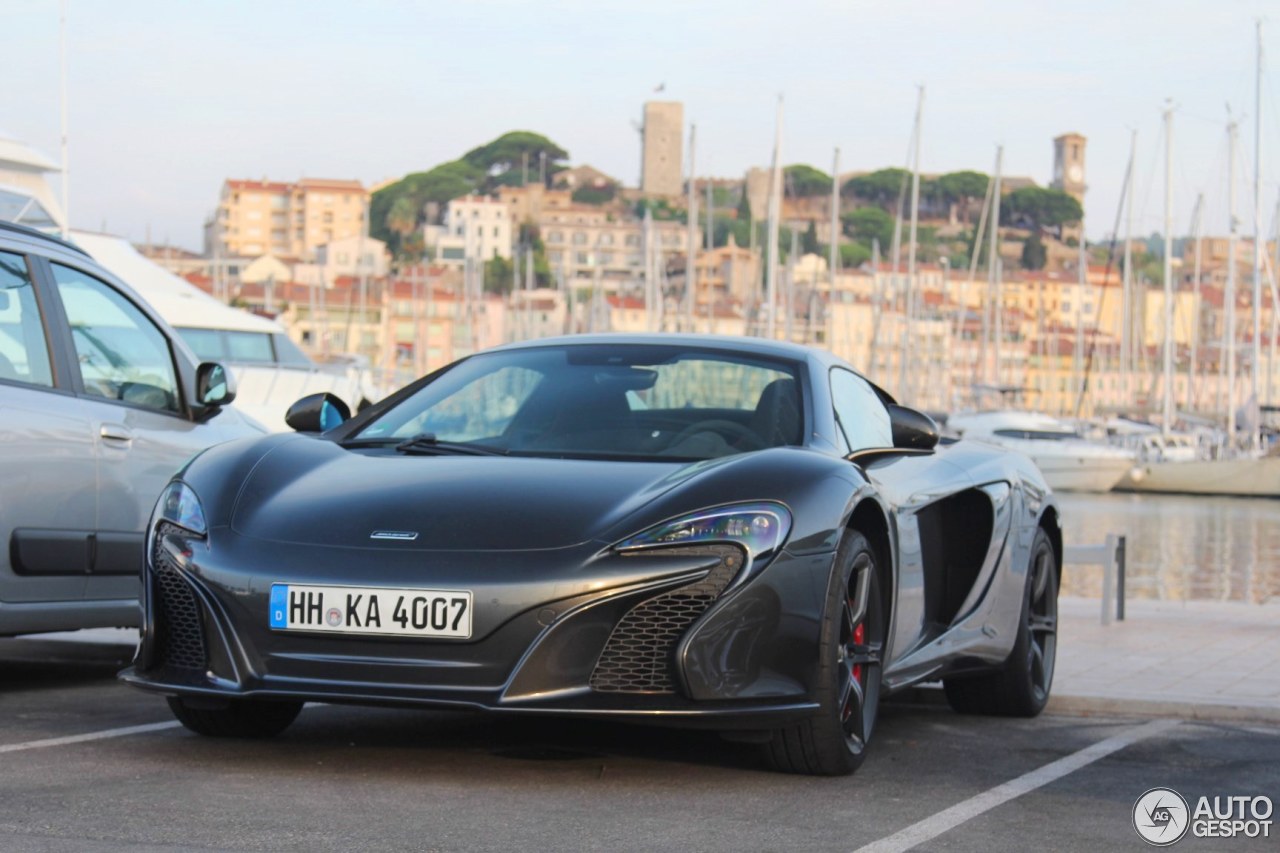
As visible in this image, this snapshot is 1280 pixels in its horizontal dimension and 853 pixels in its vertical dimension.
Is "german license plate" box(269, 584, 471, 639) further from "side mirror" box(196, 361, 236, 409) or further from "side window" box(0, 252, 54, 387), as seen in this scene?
"side mirror" box(196, 361, 236, 409)

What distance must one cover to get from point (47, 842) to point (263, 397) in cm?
2033

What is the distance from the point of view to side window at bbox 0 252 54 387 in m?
7.28

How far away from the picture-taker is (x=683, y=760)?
232 inches

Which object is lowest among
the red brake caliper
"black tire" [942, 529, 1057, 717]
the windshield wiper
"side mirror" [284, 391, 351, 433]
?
"black tire" [942, 529, 1057, 717]

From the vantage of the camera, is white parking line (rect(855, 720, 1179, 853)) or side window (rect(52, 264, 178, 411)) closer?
white parking line (rect(855, 720, 1179, 853))

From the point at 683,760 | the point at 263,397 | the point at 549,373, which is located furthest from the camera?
the point at 263,397

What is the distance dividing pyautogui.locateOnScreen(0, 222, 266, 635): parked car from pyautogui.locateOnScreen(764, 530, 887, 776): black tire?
9.72 feet

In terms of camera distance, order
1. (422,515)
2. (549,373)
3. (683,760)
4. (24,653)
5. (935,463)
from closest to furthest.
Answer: (422,515), (683,760), (549,373), (935,463), (24,653)

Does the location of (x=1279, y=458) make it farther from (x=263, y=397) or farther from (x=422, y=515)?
(x=422, y=515)

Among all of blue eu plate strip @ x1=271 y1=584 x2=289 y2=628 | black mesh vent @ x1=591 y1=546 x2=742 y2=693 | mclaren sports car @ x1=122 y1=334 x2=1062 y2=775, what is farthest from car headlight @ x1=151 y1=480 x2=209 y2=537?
black mesh vent @ x1=591 y1=546 x2=742 y2=693

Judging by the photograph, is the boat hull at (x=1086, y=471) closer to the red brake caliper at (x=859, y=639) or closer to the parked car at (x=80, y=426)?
the parked car at (x=80, y=426)

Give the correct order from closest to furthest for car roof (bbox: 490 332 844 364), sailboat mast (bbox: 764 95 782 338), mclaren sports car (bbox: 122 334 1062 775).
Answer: mclaren sports car (bbox: 122 334 1062 775) → car roof (bbox: 490 332 844 364) → sailboat mast (bbox: 764 95 782 338)

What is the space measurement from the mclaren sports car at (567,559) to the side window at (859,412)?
0.10 ft

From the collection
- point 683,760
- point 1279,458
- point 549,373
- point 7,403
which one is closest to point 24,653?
point 7,403
